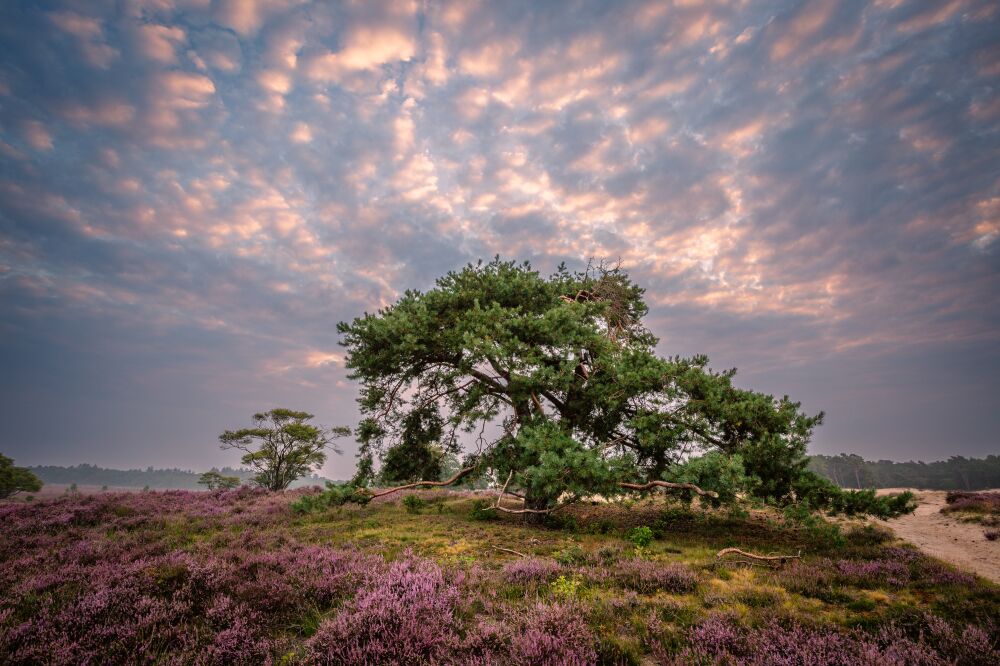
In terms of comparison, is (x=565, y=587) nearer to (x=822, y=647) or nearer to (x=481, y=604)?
(x=481, y=604)

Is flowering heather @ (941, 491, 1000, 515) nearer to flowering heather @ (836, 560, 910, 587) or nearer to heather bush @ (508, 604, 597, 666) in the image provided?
flowering heather @ (836, 560, 910, 587)

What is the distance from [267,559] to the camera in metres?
7.30

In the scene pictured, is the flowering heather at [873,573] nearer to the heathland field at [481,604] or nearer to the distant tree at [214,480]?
the heathland field at [481,604]

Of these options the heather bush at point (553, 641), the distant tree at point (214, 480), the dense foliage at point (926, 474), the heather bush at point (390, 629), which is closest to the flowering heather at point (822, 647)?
the heather bush at point (553, 641)

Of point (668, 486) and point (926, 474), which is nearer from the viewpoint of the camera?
point (668, 486)

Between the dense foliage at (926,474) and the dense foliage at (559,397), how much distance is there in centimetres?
10878

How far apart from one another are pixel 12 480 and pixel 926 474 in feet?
622

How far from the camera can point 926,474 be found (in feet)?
338

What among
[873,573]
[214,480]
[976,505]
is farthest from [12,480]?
[976,505]

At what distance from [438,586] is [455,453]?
31.0ft

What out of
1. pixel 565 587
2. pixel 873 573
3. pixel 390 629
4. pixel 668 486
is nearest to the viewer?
pixel 390 629

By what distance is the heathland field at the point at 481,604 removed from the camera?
3990 millimetres

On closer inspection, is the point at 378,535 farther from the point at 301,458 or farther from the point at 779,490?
the point at 301,458

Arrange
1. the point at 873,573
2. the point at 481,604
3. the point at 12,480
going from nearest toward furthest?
the point at 481,604 → the point at 873,573 → the point at 12,480
